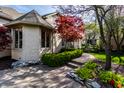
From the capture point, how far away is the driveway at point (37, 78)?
7.12m

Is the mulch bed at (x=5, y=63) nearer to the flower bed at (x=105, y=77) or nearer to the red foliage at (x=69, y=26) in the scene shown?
the red foliage at (x=69, y=26)

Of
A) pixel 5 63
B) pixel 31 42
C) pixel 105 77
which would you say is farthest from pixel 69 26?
pixel 105 77

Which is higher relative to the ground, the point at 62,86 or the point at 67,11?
the point at 67,11

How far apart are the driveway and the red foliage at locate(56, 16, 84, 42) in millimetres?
3984

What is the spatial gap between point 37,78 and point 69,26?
618 cm

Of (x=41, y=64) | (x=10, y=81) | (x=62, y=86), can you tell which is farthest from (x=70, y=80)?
(x=41, y=64)

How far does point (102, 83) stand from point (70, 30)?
274 inches

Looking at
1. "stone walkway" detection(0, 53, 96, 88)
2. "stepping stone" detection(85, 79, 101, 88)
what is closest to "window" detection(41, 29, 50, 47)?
"stone walkway" detection(0, 53, 96, 88)

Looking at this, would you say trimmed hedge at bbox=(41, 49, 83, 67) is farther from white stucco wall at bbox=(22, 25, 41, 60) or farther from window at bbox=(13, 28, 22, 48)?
window at bbox=(13, 28, 22, 48)

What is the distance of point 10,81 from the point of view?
7660 millimetres

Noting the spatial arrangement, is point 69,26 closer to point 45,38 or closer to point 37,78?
point 45,38

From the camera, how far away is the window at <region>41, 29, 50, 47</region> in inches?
Result: 506

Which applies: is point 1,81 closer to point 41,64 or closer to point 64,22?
point 41,64

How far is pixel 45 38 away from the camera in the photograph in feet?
43.3
